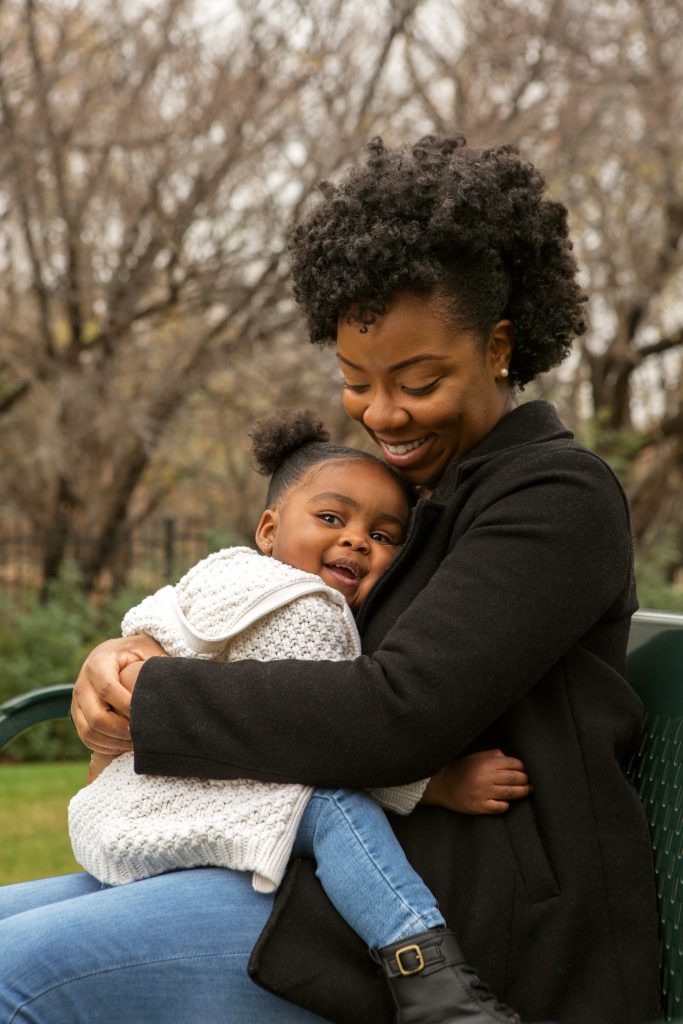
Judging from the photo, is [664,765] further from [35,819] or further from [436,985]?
[35,819]

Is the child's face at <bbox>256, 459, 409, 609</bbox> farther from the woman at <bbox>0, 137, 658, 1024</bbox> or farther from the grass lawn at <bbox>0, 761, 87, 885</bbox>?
the grass lawn at <bbox>0, 761, 87, 885</bbox>

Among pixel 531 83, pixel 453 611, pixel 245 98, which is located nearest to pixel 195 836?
pixel 453 611

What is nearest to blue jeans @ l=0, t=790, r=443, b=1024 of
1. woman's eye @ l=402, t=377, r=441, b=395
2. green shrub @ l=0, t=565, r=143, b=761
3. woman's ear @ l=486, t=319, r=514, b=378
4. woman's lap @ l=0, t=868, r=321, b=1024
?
woman's lap @ l=0, t=868, r=321, b=1024

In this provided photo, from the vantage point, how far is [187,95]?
331 inches

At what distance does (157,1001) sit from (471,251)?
1.32 metres

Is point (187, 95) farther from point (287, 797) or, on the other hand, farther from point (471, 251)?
point (287, 797)

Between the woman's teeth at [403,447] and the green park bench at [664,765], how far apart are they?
0.53 m

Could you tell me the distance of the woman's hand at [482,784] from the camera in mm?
1990

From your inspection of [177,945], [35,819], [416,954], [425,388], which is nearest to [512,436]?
[425,388]

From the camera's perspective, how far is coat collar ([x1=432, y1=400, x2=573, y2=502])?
2.25 m

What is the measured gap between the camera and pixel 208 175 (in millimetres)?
8352

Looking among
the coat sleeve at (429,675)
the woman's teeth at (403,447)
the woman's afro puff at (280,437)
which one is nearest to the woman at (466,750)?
the coat sleeve at (429,675)

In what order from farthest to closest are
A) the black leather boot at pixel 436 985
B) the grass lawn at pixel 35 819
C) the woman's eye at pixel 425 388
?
1. the grass lawn at pixel 35 819
2. the woman's eye at pixel 425 388
3. the black leather boot at pixel 436 985

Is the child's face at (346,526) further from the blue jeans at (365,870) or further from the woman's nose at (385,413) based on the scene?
the blue jeans at (365,870)
